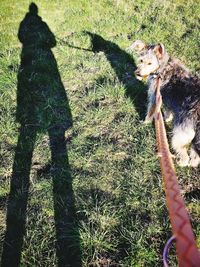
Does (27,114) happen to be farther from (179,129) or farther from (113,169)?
(179,129)

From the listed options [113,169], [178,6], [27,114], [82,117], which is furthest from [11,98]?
[178,6]

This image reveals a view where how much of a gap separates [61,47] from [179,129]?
4.69 m

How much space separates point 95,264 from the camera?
420cm

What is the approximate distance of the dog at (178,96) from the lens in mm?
5094

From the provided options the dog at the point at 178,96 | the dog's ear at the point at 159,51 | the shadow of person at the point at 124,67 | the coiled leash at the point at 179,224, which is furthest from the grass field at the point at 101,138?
the coiled leash at the point at 179,224

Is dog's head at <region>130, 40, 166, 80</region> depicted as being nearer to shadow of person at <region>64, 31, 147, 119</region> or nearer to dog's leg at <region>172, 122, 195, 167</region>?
shadow of person at <region>64, 31, 147, 119</region>

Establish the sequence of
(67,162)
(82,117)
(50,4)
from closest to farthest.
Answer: (67,162) < (82,117) < (50,4)

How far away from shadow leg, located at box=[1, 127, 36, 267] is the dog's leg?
8.88 ft

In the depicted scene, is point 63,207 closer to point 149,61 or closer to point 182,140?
point 182,140

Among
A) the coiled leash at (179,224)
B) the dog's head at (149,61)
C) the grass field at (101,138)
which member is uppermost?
the dog's head at (149,61)

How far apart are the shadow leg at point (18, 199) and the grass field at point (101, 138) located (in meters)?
0.07

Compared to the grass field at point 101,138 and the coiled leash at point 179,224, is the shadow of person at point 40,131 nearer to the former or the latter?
the grass field at point 101,138

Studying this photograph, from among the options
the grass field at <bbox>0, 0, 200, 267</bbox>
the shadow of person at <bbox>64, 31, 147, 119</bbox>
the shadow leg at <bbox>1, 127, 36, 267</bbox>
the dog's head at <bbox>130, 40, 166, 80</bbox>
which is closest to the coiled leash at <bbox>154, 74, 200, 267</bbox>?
the grass field at <bbox>0, 0, 200, 267</bbox>

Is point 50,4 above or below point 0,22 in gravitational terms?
above
